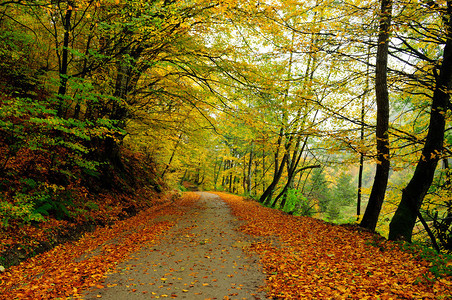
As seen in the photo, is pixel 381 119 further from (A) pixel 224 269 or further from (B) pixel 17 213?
(B) pixel 17 213

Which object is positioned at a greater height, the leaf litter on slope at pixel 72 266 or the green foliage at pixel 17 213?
the green foliage at pixel 17 213

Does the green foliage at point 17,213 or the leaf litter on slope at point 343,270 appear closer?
the leaf litter on slope at point 343,270

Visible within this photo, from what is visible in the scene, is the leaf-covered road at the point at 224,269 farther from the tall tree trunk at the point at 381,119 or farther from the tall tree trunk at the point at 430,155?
the tall tree trunk at the point at 381,119

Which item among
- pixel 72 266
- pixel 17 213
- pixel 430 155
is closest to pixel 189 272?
pixel 72 266

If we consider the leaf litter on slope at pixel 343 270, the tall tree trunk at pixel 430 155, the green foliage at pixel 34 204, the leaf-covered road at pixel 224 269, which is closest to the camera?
the leaf litter on slope at pixel 343 270

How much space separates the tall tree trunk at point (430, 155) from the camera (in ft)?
20.7

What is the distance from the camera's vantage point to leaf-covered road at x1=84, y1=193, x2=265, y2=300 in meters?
4.04

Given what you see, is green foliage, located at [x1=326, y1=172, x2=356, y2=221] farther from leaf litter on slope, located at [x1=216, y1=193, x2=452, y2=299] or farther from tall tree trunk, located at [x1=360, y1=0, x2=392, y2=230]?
leaf litter on slope, located at [x1=216, y1=193, x2=452, y2=299]

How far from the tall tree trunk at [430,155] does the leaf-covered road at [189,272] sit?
13.9 ft

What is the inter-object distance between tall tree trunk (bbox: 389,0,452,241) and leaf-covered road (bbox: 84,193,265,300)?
4239 millimetres

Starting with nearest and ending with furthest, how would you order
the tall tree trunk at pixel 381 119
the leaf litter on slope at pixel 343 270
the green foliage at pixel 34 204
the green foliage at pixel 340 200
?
1. the leaf litter on slope at pixel 343 270
2. the green foliage at pixel 34 204
3. the tall tree trunk at pixel 381 119
4. the green foliage at pixel 340 200

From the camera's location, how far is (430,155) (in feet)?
20.6

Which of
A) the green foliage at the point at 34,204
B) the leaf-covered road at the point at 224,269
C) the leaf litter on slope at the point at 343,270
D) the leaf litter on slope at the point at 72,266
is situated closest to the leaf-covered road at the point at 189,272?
the leaf-covered road at the point at 224,269

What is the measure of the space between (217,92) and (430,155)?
7308 millimetres
